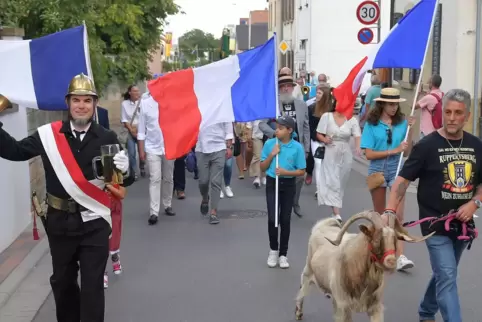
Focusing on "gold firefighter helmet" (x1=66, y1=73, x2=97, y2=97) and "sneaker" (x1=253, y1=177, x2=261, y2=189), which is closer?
"gold firefighter helmet" (x1=66, y1=73, x2=97, y2=97)

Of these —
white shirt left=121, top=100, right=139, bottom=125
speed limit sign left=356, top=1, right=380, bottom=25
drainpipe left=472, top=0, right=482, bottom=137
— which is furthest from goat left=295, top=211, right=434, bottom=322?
speed limit sign left=356, top=1, right=380, bottom=25

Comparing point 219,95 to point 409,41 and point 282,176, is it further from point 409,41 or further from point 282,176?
point 409,41

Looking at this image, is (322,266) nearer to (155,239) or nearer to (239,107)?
(239,107)

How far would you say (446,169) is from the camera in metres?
5.21

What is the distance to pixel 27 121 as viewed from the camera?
33.6ft

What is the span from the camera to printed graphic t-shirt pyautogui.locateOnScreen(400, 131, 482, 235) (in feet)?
17.1

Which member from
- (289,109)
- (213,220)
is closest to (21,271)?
(213,220)

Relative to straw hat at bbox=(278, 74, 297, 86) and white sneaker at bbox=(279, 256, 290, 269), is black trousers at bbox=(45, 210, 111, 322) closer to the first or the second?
white sneaker at bbox=(279, 256, 290, 269)

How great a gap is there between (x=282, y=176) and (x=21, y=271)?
2928 millimetres

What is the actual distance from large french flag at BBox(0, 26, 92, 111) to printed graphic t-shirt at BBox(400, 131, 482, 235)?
309 cm

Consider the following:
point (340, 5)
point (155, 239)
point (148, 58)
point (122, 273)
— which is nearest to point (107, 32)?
point (148, 58)

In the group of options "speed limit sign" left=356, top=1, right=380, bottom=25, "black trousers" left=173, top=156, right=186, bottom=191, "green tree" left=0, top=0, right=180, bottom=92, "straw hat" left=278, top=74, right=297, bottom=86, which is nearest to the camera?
"straw hat" left=278, top=74, right=297, bottom=86

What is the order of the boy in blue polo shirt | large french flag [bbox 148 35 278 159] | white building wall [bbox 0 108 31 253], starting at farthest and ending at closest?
white building wall [bbox 0 108 31 253] → large french flag [bbox 148 35 278 159] → the boy in blue polo shirt

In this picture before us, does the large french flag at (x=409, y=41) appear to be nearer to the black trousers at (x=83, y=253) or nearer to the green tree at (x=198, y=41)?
the black trousers at (x=83, y=253)
